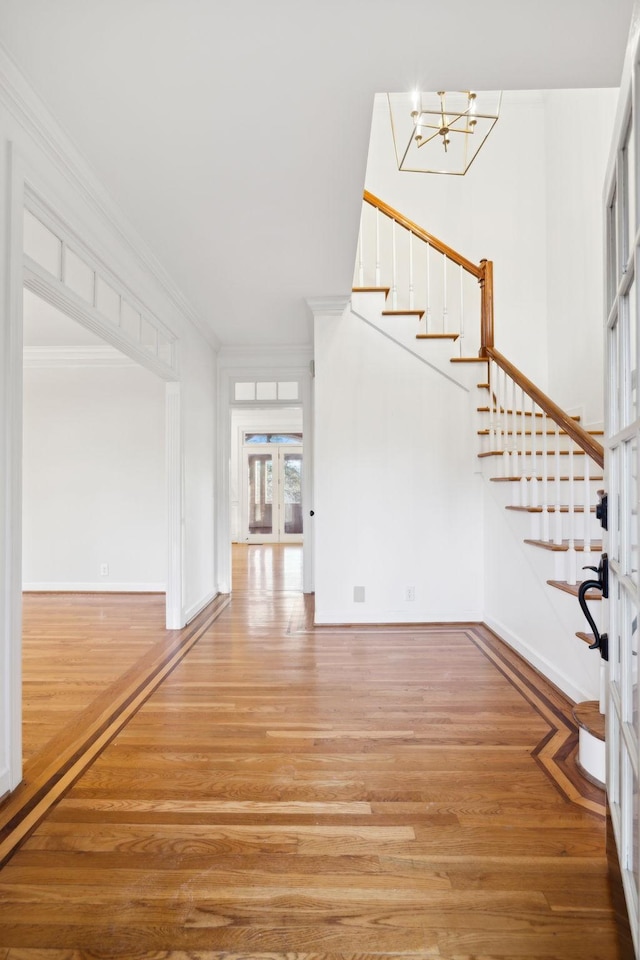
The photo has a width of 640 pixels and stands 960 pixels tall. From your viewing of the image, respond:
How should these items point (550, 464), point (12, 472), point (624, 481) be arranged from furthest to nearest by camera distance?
1. point (550, 464)
2. point (12, 472)
3. point (624, 481)

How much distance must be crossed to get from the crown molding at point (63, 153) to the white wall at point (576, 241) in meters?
3.43

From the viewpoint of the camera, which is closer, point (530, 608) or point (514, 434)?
point (530, 608)

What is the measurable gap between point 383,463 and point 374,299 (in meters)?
1.40

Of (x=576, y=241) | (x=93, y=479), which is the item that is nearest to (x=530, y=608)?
(x=576, y=241)

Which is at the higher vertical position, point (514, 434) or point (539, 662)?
point (514, 434)

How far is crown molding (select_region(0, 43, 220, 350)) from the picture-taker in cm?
196

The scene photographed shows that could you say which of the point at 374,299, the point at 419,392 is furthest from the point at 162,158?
the point at 419,392

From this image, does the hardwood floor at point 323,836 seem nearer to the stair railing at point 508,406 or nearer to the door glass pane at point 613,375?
the stair railing at point 508,406

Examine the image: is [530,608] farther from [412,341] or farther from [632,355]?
[632,355]

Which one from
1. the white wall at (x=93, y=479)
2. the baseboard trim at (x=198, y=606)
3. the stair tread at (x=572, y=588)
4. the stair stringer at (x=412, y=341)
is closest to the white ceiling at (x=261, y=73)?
the stair stringer at (x=412, y=341)

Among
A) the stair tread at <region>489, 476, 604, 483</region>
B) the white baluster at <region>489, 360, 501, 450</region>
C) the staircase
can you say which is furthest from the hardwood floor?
the white baluster at <region>489, 360, 501, 450</region>

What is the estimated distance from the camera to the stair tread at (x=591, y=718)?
2.03 metres

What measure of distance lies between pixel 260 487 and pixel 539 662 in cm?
878

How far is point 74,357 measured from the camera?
19.5 ft
